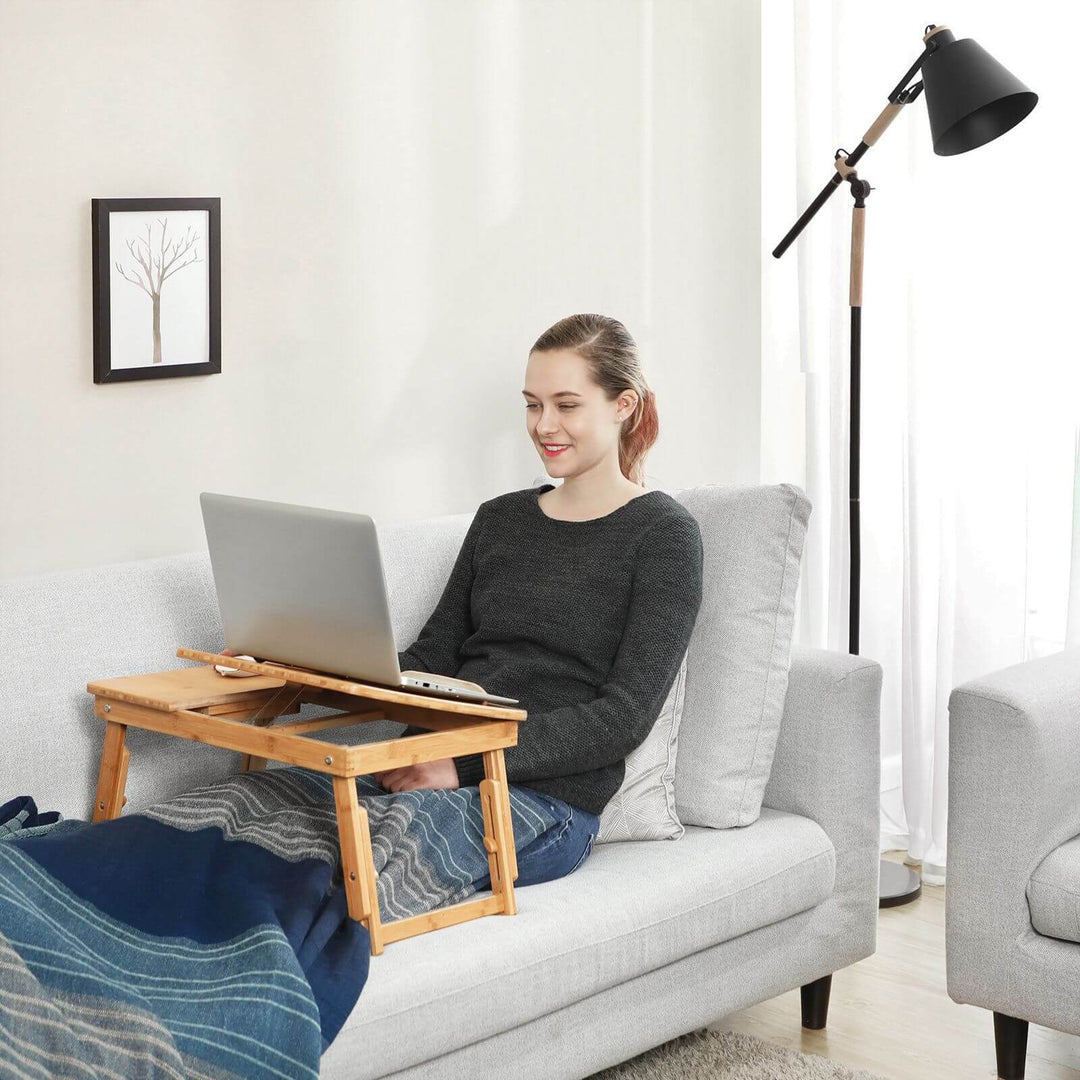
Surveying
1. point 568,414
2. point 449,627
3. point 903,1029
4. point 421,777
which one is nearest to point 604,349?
point 568,414

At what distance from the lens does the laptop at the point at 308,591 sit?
1729 mm

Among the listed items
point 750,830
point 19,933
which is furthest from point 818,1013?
point 19,933

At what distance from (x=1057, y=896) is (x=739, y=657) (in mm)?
571

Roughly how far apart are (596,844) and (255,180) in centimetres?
127

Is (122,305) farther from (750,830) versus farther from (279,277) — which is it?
(750,830)

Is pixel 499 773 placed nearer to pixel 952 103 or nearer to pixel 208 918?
pixel 208 918

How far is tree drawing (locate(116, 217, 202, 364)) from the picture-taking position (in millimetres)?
2352

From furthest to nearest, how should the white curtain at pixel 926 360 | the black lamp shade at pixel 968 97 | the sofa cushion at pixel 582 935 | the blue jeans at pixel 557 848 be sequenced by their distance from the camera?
the white curtain at pixel 926 360
the black lamp shade at pixel 968 97
the blue jeans at pixel 557 848
the sofa cushion at pixel 582 935

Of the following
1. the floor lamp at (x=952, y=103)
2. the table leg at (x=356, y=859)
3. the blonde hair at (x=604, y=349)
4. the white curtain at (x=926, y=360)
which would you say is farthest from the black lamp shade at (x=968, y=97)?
the table leg at (x=356, y=859)

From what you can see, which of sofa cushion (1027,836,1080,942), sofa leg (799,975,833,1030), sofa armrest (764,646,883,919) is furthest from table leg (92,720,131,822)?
sofa cushion (1027,836,1080,942)

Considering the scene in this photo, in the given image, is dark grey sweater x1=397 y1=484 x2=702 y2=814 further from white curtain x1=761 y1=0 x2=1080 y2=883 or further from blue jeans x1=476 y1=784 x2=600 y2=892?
white curtain x1=761 y1=0 x2=1080 y2=883

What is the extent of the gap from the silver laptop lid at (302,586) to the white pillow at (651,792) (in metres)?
0.57

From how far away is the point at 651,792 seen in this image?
7.25 feet

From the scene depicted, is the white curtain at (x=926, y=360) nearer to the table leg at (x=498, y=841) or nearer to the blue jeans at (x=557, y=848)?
the blue jeans at (x=557, y=848)
